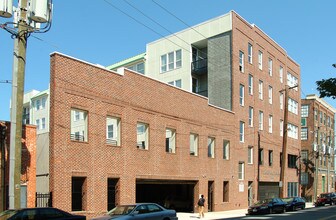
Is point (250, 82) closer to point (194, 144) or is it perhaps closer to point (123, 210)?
point (194, 144)

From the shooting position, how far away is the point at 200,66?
143ft

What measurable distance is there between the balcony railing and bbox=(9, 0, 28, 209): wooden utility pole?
2885 centimetres

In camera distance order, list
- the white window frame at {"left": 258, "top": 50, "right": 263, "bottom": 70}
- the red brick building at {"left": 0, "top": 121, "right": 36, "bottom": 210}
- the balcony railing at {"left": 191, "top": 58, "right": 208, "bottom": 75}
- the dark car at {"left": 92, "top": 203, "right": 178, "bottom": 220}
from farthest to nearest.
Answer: the white window frame at {"left": 258, "top": 50, "right": 263, "bottom": 70} < the balcony railing at {"left": 191, "top": 58, "right": 208, "bottom": 75} < the red brick building at {"left": 0, "top": 121, "right": 36, "bottom": 210} < the dark car at {"left": 92, "top": 203, "right": 178, "bottom": 220}

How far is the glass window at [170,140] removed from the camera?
31656mm

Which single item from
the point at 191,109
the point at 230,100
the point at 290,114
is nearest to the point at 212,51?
the point at 230,100

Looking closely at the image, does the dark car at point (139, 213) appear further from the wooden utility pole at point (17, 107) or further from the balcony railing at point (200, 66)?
the balcony railing at point (200, 66)

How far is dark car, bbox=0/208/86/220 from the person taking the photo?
15.1 m

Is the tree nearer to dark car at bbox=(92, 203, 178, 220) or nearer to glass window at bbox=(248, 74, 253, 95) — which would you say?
dark car at bbox=(92, 203, 178, 220)

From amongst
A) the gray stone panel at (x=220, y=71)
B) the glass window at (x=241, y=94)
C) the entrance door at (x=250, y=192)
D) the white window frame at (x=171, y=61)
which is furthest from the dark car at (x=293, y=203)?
→ the white window frame at (x=171, y=61)

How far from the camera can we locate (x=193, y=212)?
112 feet

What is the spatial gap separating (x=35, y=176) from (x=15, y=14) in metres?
9.30

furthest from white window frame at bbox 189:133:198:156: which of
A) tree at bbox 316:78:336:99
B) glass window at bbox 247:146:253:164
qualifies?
tree at bbox 316:78:336:99

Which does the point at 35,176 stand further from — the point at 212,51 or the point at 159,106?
the point at 212,51

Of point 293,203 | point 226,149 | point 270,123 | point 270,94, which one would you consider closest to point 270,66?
point 270,94
